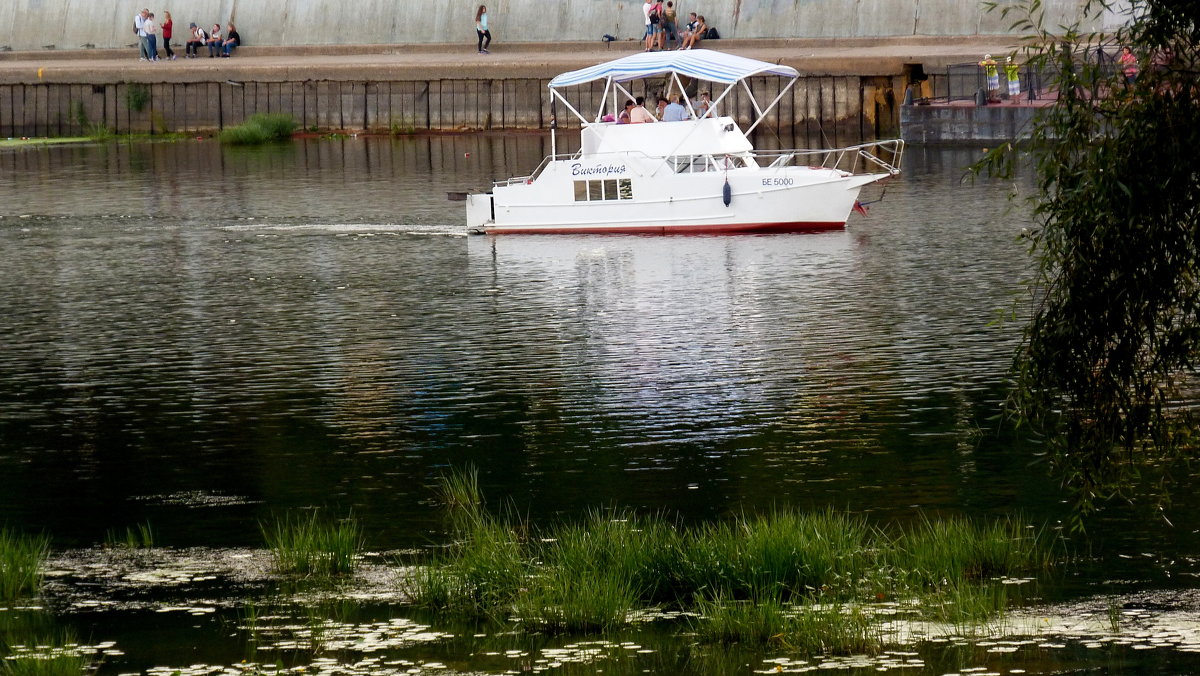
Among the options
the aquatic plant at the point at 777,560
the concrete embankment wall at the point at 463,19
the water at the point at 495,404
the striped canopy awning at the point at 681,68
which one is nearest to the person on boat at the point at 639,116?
the striped canopy awning at the point at 681,68

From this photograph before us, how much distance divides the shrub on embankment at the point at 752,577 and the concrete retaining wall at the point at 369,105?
49478 mm

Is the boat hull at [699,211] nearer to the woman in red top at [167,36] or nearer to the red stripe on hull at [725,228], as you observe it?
the red stripe on hull at [725,228]

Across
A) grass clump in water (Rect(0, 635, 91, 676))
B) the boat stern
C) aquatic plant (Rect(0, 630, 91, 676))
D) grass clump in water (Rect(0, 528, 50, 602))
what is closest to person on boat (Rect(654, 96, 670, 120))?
the boat stern

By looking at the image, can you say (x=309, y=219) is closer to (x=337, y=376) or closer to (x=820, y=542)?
(x=337, y=376)

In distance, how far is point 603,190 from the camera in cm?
4091

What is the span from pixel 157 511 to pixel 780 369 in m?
9.47

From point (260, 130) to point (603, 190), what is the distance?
3071cm

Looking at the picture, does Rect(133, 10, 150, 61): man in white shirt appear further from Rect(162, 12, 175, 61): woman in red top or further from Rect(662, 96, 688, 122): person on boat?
Rect(662, 96, 688, 122): person on boat

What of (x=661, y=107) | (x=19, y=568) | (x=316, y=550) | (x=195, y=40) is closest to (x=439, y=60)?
(x=195, y=40)

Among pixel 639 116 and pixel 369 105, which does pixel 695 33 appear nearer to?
pixel 369 105

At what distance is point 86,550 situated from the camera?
51.8ft

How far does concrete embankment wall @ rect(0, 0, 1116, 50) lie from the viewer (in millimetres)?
67375

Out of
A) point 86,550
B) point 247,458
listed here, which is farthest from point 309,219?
point 86,550

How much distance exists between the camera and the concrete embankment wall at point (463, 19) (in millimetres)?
67375
